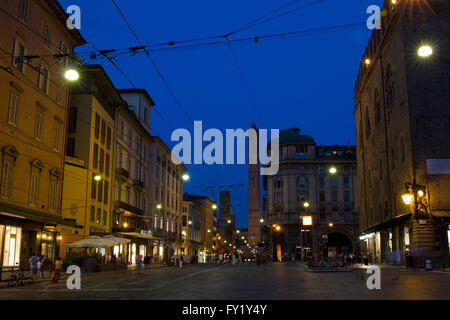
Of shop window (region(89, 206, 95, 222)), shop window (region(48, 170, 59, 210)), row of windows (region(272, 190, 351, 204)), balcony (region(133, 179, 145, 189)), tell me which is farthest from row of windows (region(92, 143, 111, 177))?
row of windows (region(272, 190, 351, 204))

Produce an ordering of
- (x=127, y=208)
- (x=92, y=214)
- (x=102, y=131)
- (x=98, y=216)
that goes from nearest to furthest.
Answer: (x=92, y=214) < (x=98, y=216) < (x=102, y=131) < (x=127, y=208)

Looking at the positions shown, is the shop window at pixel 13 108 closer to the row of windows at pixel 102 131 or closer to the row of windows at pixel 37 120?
the row of windows at pixel 37 120

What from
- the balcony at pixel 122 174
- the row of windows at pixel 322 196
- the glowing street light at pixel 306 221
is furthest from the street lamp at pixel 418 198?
the row of windows at pixel 322 196

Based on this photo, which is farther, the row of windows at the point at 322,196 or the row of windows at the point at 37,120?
the row of windows at the point at 322,196

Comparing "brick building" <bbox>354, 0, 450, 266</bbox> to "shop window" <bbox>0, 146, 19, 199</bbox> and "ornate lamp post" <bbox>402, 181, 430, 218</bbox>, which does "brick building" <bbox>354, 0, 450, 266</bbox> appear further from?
"shop window" <bbox>0, 146, 19, 199</bbox>

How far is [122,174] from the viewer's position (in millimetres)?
49469

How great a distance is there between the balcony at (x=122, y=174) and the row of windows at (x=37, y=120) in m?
14.2

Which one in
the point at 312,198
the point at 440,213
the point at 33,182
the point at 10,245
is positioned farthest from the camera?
the point at 312,198

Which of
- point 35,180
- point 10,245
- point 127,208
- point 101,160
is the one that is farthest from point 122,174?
point 10,245

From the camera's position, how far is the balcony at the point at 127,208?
158 feet

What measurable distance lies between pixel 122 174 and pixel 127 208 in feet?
12.1

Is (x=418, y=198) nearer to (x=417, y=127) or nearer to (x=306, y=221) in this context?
(x=417, y=127)

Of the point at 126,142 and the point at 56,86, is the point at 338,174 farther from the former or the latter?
the point at 56,86
